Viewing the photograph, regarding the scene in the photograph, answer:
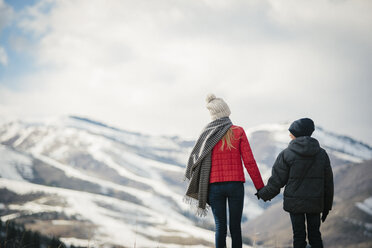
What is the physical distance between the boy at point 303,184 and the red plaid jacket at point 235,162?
1.19ft

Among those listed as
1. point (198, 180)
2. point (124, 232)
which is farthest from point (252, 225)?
point (198, 180)

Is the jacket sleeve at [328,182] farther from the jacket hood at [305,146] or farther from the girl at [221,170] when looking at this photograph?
the girl at [221,170]

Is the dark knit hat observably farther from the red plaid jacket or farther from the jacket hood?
the red plaid jacket

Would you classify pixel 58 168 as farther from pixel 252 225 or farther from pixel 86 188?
pixel 252 225

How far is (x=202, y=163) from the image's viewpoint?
6.01 metres

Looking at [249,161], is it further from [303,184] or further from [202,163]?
[303,184]

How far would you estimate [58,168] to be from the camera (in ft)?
646

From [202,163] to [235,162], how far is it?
59 cm

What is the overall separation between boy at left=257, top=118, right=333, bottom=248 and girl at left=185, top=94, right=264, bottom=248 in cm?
43

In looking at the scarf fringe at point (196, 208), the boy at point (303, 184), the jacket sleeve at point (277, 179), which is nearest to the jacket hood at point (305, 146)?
the boy at point (303, 184)

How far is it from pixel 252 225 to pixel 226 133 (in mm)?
192995

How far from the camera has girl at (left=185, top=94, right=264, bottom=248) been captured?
5543 millimetres

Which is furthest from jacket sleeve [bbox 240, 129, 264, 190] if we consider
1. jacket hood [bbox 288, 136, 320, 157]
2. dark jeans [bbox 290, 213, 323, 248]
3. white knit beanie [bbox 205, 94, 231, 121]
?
dark jeans [bbox 290, 213, 323, 248]

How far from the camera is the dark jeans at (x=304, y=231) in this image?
5387mm
